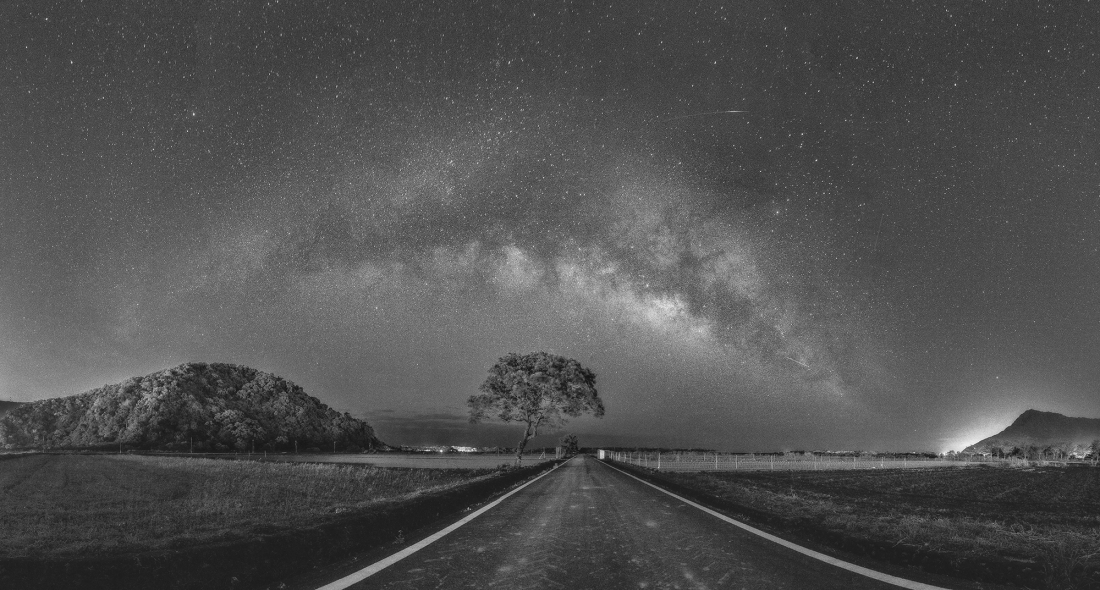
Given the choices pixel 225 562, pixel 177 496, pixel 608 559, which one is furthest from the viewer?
pixel 177 496

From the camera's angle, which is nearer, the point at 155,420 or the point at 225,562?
the point at 225,562

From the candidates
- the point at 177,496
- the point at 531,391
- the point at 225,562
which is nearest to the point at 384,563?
the point at 225,562

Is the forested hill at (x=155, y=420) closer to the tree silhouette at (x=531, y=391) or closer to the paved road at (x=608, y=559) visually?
Answer: the tree silhouette at (x=531, y=391)

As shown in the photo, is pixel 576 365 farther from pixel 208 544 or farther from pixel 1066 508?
pixel 208 544

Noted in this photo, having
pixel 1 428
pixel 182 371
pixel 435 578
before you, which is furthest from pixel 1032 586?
pixel 1 428

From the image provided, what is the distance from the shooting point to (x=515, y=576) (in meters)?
5.46

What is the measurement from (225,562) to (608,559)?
149 inches

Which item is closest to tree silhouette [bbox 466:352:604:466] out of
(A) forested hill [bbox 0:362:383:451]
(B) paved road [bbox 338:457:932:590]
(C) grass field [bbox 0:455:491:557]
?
(C) grass field [bbox 0:455:491:557]

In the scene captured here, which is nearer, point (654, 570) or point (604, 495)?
point (654, 570)

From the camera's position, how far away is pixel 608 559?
6.39 metres

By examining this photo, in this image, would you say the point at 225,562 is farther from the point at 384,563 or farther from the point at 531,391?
the point at 531,391

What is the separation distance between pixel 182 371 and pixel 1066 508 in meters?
188

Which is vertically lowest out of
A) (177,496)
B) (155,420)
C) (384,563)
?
(155,420)

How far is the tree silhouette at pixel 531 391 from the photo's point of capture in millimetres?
47094
